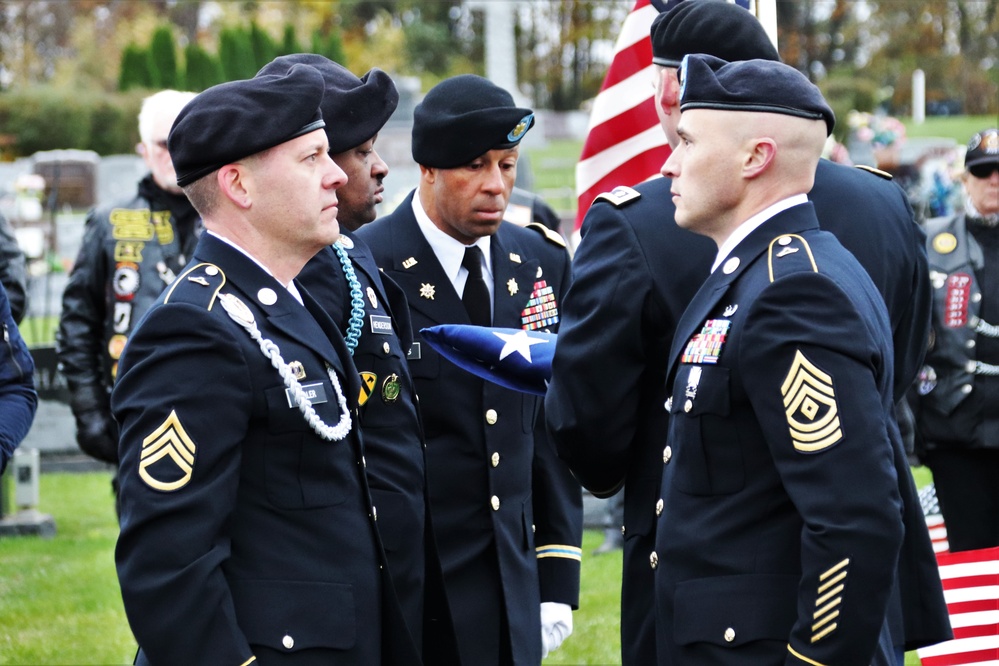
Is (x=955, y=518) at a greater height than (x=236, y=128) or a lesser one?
lesser

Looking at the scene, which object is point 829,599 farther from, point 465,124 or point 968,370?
point 968,370

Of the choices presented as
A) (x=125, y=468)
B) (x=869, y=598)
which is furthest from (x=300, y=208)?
(x=869, y=598)

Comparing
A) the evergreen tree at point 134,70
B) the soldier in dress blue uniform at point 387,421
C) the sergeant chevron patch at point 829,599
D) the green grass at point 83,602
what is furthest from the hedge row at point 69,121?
the sergeant chevron patch at point 829,599

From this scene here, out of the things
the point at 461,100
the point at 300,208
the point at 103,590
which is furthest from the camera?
the point at 103,590

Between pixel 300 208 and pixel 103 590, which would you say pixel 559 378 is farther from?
pixel 103 590

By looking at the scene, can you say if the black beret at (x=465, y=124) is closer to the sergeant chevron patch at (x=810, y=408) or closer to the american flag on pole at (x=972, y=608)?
the sergeant chevron patch at (x=810, y=408)

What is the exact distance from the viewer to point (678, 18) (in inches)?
139

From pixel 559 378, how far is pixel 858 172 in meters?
1.00

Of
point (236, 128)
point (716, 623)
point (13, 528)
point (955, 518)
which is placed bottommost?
point (13, 528)

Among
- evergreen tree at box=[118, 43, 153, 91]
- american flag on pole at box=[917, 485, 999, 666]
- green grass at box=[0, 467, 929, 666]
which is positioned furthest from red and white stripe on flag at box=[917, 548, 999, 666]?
evergreen tree at box=[118, 43, 153, 91]

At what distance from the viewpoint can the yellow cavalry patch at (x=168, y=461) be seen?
2.59 m

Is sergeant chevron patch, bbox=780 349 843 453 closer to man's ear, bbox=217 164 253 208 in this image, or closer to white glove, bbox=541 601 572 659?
man's ear, bbox=217 164 253 208

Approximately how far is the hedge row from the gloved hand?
27896mm

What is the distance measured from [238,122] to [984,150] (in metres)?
4.61
